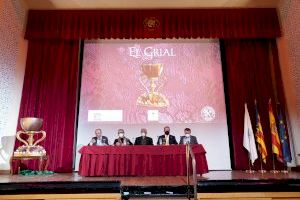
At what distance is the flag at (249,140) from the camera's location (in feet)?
19.6

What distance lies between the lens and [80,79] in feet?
22.7

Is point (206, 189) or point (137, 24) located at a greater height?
point (137, 24)

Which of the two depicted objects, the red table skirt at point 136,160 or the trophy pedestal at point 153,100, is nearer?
the red table skirt at point 136,160

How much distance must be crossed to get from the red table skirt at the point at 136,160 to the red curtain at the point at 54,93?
1536 millimetres

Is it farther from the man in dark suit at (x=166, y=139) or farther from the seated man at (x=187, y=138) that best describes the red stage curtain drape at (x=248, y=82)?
the man in dark suit at (x=166, y=139)

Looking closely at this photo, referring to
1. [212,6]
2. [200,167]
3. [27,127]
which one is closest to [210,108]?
[200,167]

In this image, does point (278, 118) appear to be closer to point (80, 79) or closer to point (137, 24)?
point (137, 24)

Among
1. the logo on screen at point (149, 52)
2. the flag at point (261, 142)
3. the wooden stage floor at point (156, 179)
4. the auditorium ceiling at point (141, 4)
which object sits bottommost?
the wooden stage floor at point (156, 179)

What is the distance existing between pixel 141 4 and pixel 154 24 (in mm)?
564

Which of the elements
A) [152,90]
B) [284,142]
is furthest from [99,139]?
[284,142]

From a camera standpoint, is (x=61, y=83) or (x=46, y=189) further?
(x=61, y=83)

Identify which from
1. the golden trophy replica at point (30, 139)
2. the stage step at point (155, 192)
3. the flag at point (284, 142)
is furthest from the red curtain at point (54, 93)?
the flag at point (284, 142)

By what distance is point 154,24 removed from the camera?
6820 millimetres

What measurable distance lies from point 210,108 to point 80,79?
313 centimetres
